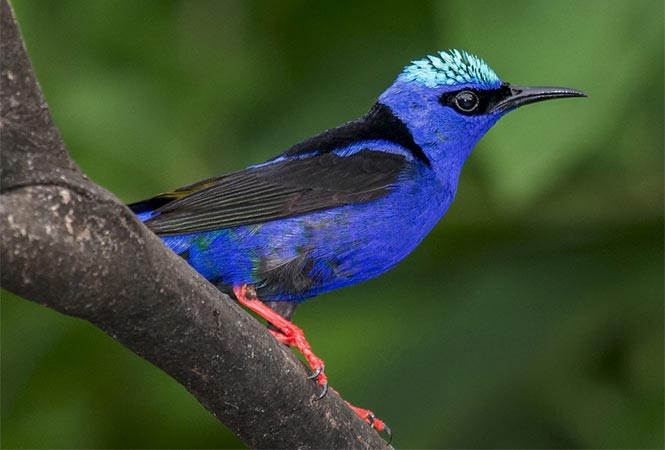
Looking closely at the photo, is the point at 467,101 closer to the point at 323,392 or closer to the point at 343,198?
the point at 343,198

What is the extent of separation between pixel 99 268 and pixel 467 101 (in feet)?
8.21

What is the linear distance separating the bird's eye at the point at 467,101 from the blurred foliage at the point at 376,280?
0.32m

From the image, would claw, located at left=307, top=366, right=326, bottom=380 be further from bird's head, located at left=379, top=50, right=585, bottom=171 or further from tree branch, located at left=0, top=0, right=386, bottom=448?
bird's head, located at left=379, top=50, right=585, bottom=171

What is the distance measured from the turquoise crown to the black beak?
0.23 ft

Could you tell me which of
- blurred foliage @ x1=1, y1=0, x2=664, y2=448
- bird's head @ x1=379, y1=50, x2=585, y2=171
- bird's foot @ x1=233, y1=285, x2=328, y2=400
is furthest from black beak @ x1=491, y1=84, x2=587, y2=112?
bird's foot @ x1=233, y1=285, x2=328, y2=400

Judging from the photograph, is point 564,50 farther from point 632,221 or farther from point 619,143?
point 632,221

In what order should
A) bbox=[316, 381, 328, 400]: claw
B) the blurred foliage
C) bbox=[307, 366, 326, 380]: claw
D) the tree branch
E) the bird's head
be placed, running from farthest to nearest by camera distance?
the blurred foliage → the bird's head → bbox=[307, 366, 326, 380]: claw → bbox=[316, 381, 328, 400]: claw → the tree branch

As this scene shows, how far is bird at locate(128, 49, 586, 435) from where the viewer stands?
155 inches

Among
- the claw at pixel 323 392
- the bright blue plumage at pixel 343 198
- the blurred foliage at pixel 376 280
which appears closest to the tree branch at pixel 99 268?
the claw at pixel 323 392

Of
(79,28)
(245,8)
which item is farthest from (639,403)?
(79,28)

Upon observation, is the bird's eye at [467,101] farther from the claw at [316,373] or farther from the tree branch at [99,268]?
the tree branch at [99,268]

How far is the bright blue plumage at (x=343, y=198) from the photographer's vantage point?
395 cm

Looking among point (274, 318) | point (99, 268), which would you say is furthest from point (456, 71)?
point (99, 268)

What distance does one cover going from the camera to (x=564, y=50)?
12.2 feet
